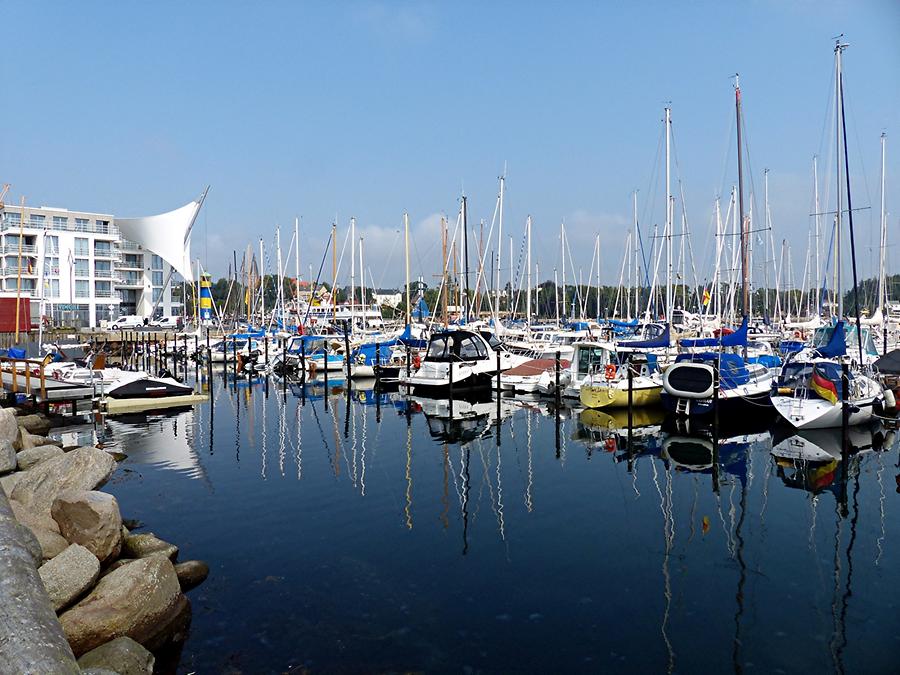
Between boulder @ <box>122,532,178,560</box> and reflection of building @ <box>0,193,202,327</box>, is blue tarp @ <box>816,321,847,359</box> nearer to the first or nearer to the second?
boulder @ <box>122,532,178,560</box>

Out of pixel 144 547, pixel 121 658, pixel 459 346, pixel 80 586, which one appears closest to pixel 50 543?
pixel 144 547

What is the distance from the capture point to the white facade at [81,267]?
75.1 metres

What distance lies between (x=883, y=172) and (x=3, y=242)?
84.7 m

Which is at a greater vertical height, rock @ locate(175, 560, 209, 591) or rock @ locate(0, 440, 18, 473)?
rock @ locate(0, 440, 18, 473)

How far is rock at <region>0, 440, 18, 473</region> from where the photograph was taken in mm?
13844

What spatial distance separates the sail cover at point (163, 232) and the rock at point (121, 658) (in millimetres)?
78541

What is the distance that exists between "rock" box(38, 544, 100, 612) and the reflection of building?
71752 millimetres

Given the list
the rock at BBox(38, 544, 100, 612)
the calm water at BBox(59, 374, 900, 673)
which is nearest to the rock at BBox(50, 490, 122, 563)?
the rock at BBox(38, 544, 100, 612)

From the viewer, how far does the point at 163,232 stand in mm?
81812

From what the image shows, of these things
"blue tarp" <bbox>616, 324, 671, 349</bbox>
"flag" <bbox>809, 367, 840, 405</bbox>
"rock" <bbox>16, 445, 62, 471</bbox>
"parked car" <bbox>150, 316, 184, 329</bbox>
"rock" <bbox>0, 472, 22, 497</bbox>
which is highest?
"parked car" <bbox>150, 316, 184, 329</bbox>

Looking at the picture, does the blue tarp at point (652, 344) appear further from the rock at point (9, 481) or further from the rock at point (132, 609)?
the rock at point (132, 609)

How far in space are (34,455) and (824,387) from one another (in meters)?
23.5

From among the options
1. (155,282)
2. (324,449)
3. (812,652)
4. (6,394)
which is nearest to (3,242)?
(155,282)

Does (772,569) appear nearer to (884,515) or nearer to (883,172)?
(884,515)
